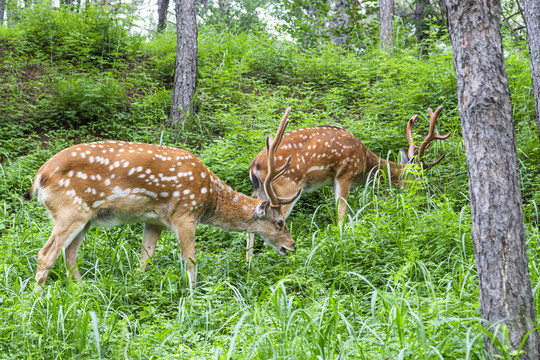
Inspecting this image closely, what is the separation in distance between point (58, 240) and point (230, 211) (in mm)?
1938

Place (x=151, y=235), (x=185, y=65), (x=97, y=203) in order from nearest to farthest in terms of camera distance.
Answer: (x=97, y=203) < (x=151, y=235) < (x=185, y=65)

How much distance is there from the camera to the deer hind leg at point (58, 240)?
488 centimetres

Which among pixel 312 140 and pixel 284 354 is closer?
pixel 284 354

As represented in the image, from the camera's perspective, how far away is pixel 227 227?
20.0ft

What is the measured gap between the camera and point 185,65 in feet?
31.1

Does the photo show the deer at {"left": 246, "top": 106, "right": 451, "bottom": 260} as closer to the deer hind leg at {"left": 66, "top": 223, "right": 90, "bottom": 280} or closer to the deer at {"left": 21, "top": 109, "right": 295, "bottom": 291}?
the deer at {"left": 21, "top": 109, "right": 295, "bottom": 291}

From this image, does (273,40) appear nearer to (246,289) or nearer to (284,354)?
(246,289)

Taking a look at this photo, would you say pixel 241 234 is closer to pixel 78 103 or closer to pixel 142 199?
pixel 142 199

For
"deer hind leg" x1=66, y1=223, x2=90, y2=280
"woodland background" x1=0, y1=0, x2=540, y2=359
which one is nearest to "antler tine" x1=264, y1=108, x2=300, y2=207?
"woodland background" x1=0, y1=0, x2=540, y2=359

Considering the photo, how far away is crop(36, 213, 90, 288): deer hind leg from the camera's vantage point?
488cm

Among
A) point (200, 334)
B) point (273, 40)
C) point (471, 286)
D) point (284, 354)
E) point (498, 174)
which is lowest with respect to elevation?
point (200, 334)

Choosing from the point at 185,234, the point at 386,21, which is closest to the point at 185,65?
the point at 185,234

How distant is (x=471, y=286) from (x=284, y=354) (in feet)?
5.85

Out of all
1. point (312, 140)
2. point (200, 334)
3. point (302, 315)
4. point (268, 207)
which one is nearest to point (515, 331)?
point (302, 315)
